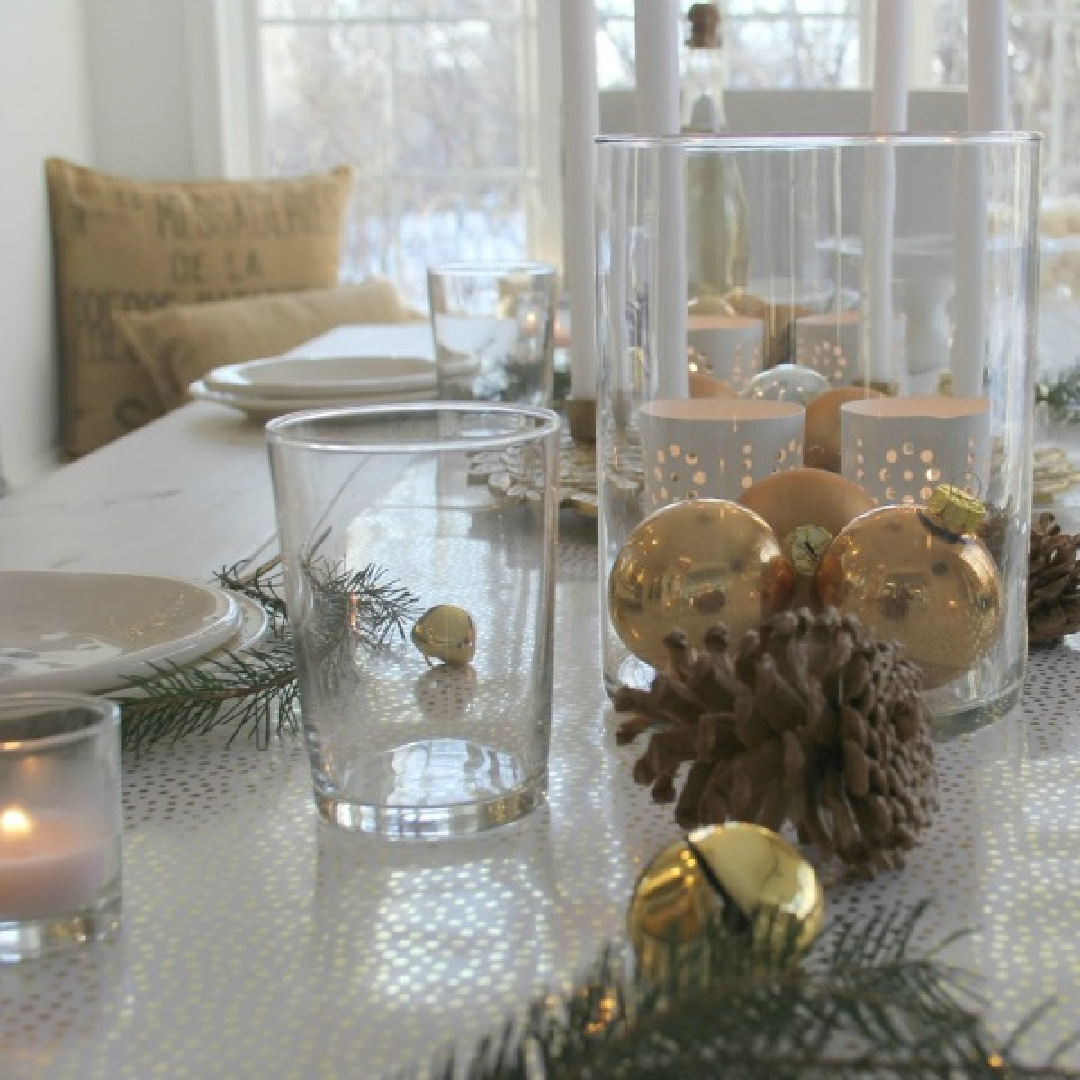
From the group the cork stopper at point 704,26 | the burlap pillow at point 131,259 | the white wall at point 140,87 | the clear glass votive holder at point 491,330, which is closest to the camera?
the clear glass votive holder at point 491,330

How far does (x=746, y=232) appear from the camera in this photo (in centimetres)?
69

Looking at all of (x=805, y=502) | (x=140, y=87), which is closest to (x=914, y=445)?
(x=805, y=502)

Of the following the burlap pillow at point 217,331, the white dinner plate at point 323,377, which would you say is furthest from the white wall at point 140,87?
the white dinner plate at point 323,377

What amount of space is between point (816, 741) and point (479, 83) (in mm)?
3034

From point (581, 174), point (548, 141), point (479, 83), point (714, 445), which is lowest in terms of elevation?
point (714, 445)

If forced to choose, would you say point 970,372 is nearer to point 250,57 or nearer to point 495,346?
point 495,346

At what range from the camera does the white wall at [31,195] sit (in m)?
2.89

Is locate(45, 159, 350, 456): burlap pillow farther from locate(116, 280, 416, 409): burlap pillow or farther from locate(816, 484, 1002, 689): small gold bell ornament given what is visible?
locate(816, 484, 1002, 689): small gold bell ornament

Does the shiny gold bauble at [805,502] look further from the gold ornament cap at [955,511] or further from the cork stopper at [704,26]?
the cork stopper at [704,26]

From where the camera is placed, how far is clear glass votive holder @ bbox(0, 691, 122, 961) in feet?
1.44

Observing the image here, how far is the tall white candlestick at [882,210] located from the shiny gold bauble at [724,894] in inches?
11.6

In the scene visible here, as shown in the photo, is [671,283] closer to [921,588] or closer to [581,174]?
[921,588]

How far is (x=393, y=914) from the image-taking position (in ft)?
1.50

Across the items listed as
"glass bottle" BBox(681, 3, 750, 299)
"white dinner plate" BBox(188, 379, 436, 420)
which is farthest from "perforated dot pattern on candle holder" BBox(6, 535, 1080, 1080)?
"white dinner plate" BBox(188, 379, 436, 420)
